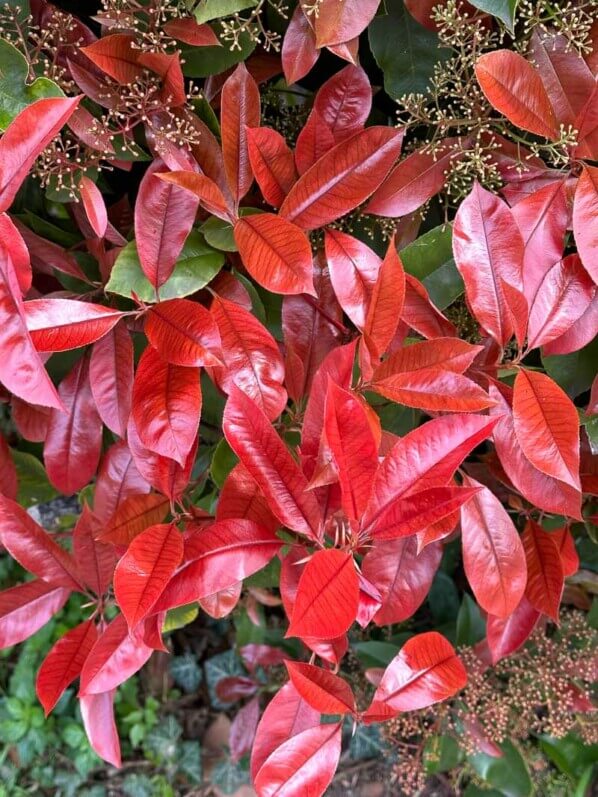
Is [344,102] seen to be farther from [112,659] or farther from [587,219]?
[112,659]

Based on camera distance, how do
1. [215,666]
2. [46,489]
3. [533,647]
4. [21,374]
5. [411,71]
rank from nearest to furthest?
[21,374] < [411,71] < [46,489] < [533,647] < [215,666]

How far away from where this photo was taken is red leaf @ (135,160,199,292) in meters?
0.69

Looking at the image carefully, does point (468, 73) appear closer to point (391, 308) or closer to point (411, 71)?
point (411, 71)

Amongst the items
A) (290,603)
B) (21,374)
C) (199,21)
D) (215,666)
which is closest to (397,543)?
(290,603)

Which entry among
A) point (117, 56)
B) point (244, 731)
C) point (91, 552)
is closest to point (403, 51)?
point (117, 56)

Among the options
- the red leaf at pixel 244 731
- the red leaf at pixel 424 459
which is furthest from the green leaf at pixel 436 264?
the red leaf at pixel 244 731

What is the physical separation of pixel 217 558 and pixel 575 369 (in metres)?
0.50

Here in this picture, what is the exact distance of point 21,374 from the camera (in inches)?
21.1

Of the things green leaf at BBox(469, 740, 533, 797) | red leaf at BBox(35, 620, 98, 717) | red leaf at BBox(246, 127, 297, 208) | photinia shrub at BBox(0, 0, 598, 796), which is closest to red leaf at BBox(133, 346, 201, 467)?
photinia shrub at BBox(0, 0, 598, 796)

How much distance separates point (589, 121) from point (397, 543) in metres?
0.52

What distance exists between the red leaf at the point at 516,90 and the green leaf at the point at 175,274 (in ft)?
1.06

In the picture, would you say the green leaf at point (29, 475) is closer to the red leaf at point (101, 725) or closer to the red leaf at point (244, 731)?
the red leaf at point (101, 725)

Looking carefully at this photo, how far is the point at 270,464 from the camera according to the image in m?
0.62

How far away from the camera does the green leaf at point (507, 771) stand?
1.37m
